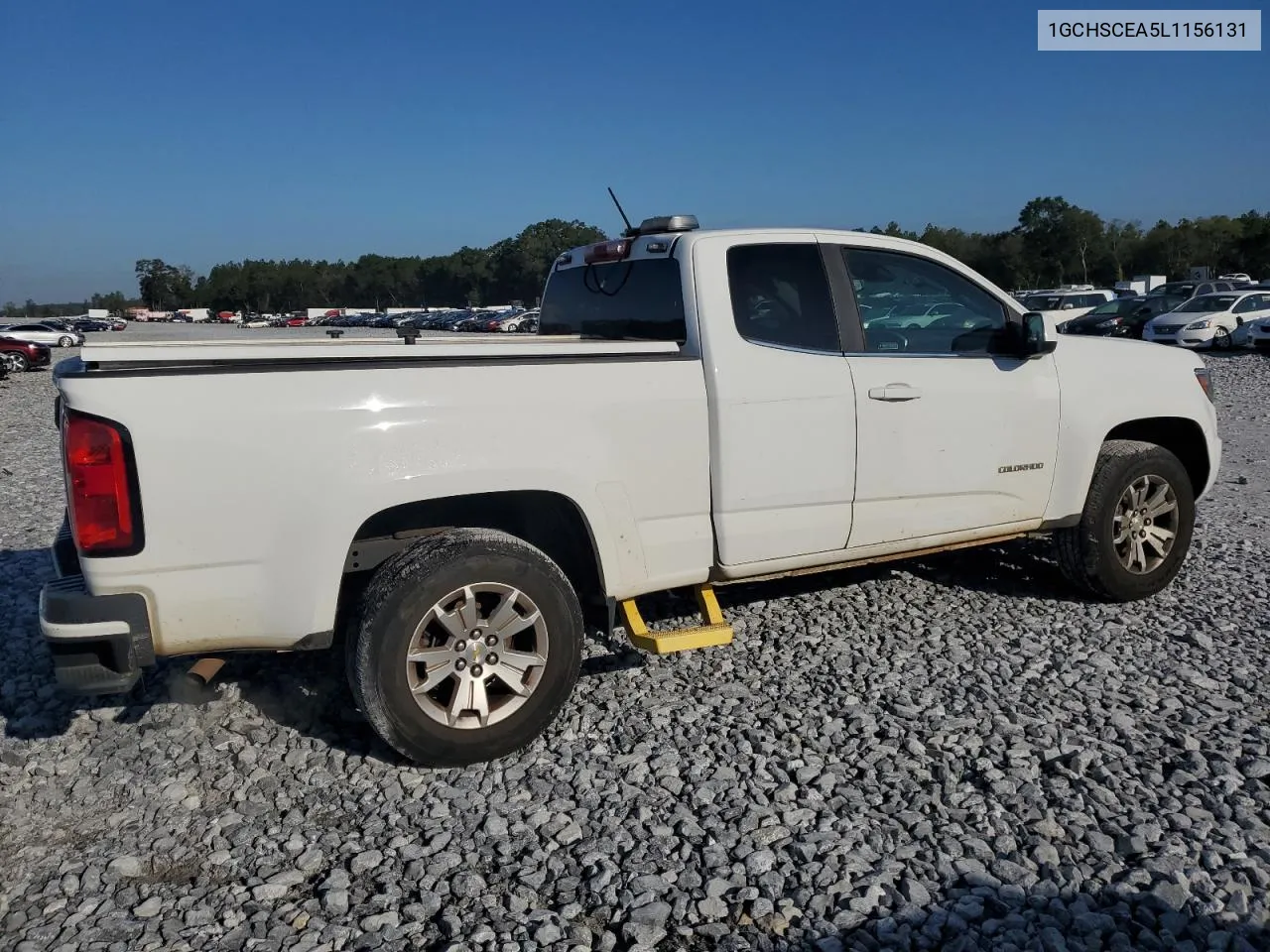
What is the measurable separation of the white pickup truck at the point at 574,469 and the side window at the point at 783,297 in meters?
0.01

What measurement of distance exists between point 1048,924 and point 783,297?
2.72 meters

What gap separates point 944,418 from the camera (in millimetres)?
4773

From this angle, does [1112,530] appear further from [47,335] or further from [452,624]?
[47,335]

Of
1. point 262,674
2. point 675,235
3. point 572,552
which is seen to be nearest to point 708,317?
point 675,235

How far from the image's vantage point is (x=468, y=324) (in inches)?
2500

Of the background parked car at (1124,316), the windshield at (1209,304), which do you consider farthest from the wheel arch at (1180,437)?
the windshield at (1209,304)

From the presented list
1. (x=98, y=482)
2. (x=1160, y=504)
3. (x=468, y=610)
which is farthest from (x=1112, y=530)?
(x=98, y=482)

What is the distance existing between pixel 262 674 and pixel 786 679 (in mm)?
2458

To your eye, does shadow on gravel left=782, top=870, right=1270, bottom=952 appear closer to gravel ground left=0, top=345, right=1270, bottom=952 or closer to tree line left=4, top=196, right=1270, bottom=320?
gravel ground left=0, top=345, right=1270, bottom=952

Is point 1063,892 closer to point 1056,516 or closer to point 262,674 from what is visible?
point 1056,516

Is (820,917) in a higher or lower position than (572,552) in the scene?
lower

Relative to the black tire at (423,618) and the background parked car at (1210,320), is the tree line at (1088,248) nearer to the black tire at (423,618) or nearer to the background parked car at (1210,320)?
the background parked car at (1210,320)

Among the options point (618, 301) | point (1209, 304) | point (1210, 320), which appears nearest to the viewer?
point (618, 301)

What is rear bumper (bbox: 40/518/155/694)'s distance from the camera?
3340 millimetres
